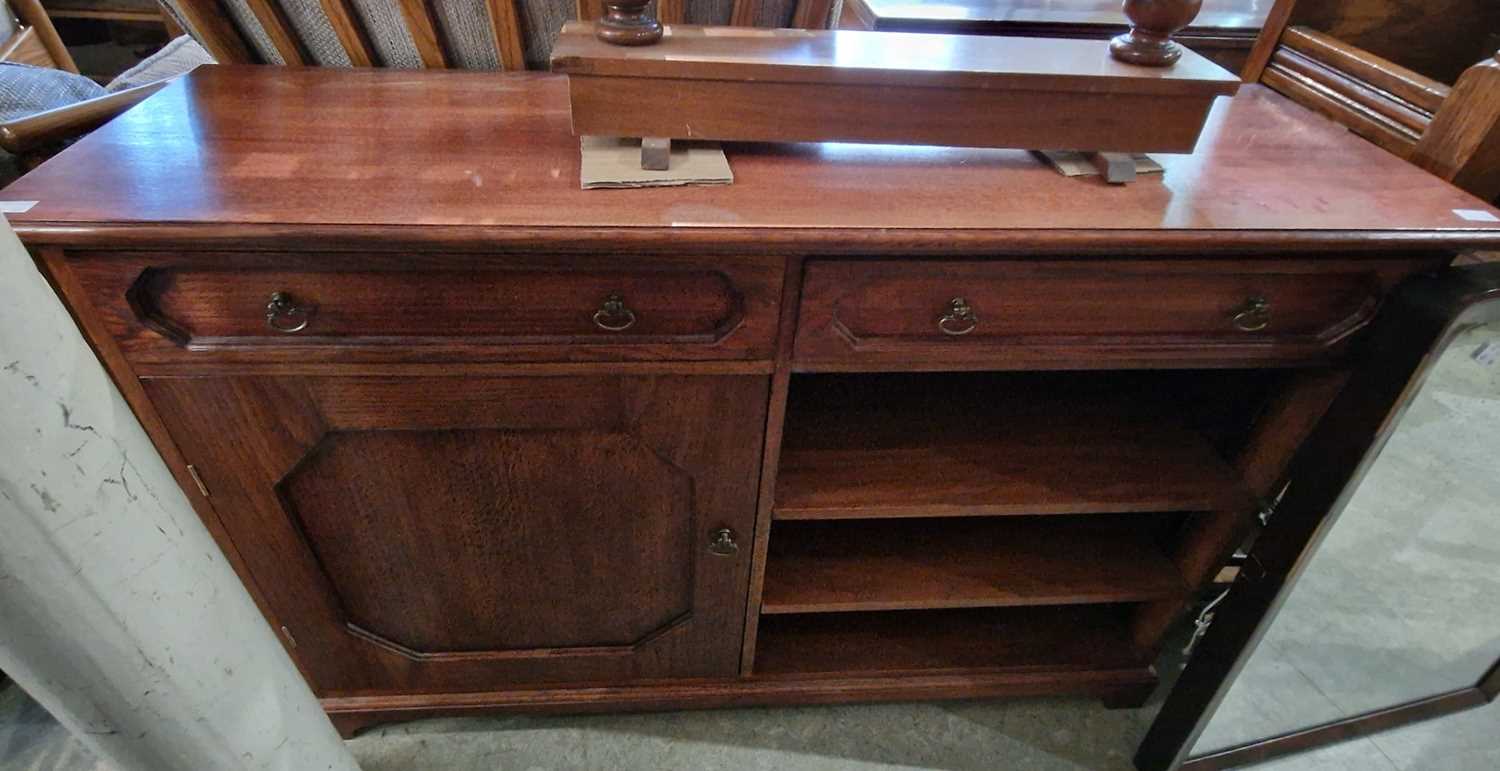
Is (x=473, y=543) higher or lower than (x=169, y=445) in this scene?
lower

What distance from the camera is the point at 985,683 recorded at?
3.67ft

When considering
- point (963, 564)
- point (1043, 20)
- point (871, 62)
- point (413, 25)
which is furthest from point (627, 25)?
point (1043, 20)

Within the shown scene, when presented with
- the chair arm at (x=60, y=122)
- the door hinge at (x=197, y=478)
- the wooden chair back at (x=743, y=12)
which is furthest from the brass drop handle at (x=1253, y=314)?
the chair arm at (x=60, y=122)

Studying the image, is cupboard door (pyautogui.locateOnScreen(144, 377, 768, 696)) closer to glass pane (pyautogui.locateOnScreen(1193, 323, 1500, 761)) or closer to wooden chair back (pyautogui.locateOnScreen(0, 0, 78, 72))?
glass pane (pyautogui.locateOnScreen(1193, 323, 1500, 761))

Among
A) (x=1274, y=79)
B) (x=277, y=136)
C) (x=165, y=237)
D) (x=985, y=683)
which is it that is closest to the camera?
(x=165, y=237)

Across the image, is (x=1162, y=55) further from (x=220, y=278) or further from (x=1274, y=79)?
(x=220, y=278)

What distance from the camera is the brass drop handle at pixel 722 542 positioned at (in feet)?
2.86

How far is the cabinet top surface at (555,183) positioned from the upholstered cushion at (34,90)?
2.90 ft

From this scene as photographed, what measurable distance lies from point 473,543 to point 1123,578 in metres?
0.83

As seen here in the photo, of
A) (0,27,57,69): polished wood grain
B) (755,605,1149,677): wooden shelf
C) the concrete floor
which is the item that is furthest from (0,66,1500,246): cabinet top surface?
(0,27,57,69): polished wood grain

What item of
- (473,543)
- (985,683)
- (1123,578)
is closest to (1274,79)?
(1123,578)

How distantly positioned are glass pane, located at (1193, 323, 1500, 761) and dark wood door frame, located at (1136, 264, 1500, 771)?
0.08 m

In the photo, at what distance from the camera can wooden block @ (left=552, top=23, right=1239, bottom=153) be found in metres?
0.67

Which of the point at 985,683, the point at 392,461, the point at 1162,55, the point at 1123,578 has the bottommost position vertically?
the point at 985,683
